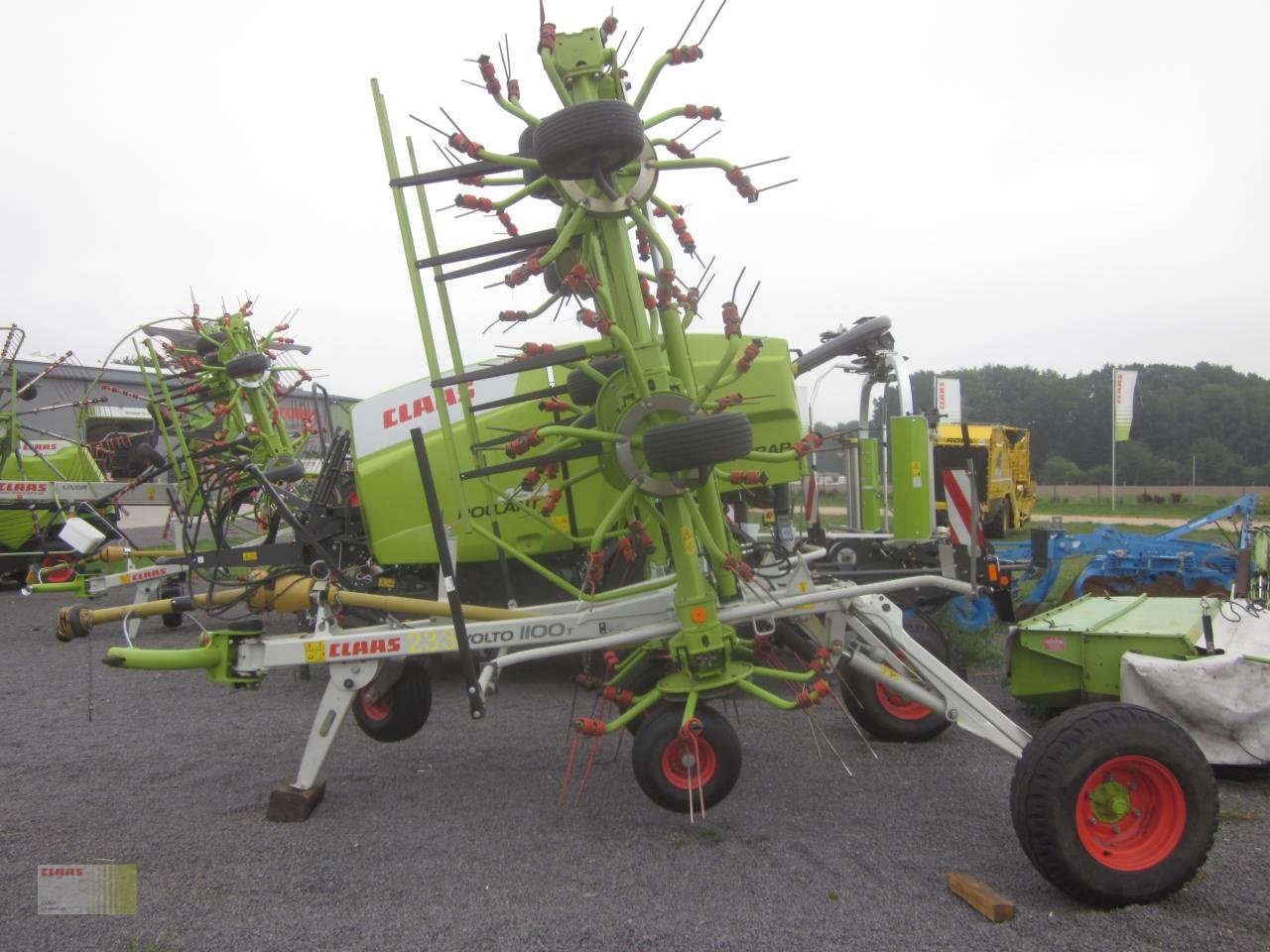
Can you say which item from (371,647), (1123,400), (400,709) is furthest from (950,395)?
(371,647)

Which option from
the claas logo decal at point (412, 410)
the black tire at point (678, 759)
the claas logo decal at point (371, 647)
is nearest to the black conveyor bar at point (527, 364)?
the claas logo decal at point (371, 647)

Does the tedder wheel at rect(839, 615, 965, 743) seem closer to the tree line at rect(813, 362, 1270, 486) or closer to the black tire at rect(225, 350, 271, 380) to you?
the black tire at rect(225, 350, 271, 380)

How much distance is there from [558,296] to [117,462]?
44.4 feet

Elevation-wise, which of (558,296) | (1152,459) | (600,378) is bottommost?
(1152,459)

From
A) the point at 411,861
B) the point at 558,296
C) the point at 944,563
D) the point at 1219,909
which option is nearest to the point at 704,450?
the point at 558,296

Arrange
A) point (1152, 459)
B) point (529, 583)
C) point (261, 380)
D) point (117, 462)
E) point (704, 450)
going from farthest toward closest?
point (1152, 459) < point (117, 462) < point (261, 380) < point (529, 583) < point (704, 450)

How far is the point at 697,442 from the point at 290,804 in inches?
97.9

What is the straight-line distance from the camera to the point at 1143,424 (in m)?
36.8

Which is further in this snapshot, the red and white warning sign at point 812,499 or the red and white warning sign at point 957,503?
the red and white warning sign at point 812,499

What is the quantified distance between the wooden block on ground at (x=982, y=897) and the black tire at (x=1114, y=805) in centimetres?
18

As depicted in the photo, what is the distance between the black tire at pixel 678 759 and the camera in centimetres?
356

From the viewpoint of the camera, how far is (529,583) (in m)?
6.84

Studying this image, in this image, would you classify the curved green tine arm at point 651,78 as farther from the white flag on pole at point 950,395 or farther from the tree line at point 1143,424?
the tree line at point 1143,424

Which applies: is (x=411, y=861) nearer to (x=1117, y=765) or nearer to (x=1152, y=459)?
(x=1117, y=765)
